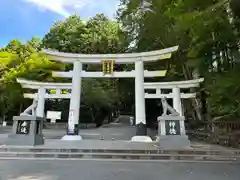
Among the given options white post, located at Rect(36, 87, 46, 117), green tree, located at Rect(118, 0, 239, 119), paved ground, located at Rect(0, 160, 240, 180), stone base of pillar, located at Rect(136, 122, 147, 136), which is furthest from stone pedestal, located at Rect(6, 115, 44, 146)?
white post, located at Rect(36, 87, 46, 117)

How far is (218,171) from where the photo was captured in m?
6.12

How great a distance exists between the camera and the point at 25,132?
9961mm

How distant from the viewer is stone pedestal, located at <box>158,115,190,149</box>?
930 centimetres

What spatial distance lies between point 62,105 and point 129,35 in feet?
43.5

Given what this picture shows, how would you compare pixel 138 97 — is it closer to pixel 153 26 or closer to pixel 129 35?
pixel 153 26

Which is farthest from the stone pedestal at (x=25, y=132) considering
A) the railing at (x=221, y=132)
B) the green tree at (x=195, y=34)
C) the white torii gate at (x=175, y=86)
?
the white torii gate at (x=175, y=86)

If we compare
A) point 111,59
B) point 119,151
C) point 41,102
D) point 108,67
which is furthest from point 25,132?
point 41,102

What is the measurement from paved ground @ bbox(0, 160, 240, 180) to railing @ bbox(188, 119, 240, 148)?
3870mm

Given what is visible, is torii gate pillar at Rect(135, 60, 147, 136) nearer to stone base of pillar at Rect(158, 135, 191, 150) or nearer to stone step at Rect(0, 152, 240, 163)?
stone base of pillar at Rect(158, 135, 191, 150)

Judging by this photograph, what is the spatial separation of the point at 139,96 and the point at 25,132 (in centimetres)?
616

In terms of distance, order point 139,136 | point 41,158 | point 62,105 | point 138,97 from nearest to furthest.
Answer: point 41,158, point 139,136, point 138,97, point 62,105

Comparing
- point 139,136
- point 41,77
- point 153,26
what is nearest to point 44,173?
point 139,136

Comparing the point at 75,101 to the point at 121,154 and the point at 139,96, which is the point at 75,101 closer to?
the point at 139,96

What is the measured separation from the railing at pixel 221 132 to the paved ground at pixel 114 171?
12.7 feet
